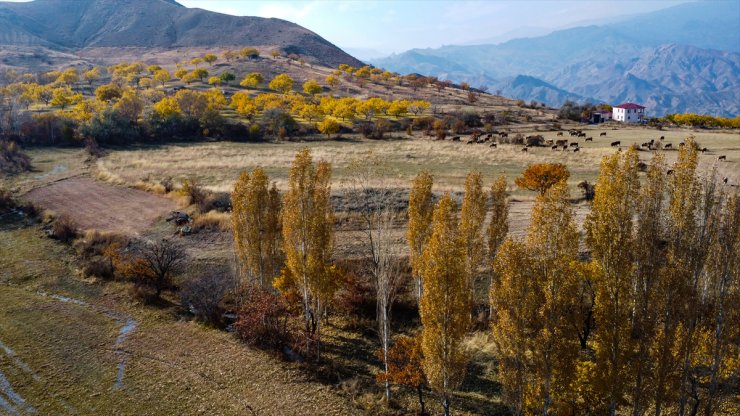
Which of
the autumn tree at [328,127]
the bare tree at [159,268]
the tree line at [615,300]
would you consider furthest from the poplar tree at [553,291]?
the autumn tree at [328,127]

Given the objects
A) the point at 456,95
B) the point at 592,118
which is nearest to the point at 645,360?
the point at 592,118

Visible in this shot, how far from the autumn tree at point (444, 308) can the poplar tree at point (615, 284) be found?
5758 mm

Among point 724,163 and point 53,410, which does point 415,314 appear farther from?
point 724,163

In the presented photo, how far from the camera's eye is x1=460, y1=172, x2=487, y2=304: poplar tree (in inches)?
1241

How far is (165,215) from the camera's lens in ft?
181

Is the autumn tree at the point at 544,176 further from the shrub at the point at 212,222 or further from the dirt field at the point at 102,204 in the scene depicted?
the dirt field at the point at 102,204

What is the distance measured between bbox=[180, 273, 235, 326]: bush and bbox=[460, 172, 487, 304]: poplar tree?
18322 millimetres

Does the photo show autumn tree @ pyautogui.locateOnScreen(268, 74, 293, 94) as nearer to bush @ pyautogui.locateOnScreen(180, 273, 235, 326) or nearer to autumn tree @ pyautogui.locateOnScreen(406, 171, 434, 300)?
bush @ pyautogui.locateOnScreen(180, 273, 235, 326)

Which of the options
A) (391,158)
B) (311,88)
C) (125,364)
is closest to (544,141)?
(391,158)

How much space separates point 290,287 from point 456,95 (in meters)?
159

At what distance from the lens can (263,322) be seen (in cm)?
3109

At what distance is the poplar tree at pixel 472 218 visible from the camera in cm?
3152

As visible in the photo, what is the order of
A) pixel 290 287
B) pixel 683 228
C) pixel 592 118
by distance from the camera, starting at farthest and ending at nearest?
pixel 592 118 < pixel 290 287 < pixel 683 228

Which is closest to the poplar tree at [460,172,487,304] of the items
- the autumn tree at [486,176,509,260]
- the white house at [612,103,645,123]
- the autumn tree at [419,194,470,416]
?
the autumn tree at [486,176,509,260]
